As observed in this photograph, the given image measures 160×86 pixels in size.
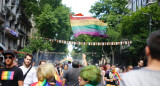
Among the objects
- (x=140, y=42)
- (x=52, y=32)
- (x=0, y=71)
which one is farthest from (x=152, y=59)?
(x=52, y=32)

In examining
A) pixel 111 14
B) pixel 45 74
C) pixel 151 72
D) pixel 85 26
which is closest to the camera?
pixel 151 72

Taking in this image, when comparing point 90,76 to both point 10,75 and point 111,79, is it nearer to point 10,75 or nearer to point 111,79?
point 10,75

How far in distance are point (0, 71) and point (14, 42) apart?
119 ft

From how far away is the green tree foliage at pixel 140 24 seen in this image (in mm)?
30969

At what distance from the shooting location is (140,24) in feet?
108

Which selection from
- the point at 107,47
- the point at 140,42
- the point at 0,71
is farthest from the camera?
the point at 107,47

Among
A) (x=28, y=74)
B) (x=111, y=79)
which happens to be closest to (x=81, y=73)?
(x=28, y=74)

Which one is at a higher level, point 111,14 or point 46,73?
point 111,14

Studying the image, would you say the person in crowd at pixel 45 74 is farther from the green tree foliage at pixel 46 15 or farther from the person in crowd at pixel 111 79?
the green tree foliage at pixel 46 15

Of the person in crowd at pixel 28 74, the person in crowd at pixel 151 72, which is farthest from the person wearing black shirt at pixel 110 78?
the person in crowd at pixel 151 72

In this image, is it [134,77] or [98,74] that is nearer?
[134,77]

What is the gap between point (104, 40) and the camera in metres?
44.1

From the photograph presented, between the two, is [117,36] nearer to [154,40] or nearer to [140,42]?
[140,42]

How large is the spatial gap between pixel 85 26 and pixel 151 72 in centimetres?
1201
